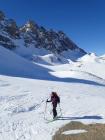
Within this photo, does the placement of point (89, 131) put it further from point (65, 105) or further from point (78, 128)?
point (65, 105)

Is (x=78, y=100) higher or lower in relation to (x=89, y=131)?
higher

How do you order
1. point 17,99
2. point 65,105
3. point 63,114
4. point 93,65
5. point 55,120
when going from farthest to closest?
point 93,65
point 17,99
point 65,105
point 63,114
point 55,120

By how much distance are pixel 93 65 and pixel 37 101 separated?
12090 cm

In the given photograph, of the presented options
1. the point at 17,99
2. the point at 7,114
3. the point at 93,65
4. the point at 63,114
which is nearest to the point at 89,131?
the point at 63,114

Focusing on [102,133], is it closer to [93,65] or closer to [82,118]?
[82,118]

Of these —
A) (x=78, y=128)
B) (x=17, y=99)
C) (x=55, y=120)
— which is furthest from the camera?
(x=17, y=99)

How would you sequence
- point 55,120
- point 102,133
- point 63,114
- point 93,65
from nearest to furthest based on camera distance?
1. point 102,133
2. point 55,120
3. point 63,114
4. point 93,65

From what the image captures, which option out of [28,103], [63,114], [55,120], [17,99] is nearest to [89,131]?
[55,120]

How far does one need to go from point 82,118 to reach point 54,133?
3.78 m

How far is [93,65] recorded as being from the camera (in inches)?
5812

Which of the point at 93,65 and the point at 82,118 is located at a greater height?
the point at 93,65

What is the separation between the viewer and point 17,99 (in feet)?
96.7

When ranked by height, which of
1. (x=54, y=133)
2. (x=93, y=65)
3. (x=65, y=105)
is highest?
(x=93, y=65)

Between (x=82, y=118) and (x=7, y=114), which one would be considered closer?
(x=82, y=118)
